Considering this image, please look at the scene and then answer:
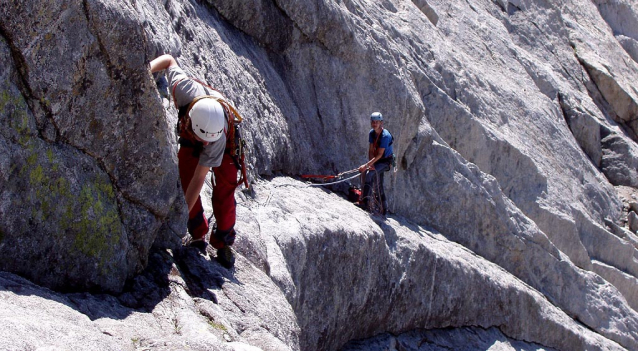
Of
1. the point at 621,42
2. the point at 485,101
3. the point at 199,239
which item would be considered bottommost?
the point at 199,239

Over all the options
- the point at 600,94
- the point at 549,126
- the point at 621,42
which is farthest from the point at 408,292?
the point at 621,42

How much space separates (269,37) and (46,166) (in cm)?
743

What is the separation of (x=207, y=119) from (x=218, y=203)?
100 centimetres

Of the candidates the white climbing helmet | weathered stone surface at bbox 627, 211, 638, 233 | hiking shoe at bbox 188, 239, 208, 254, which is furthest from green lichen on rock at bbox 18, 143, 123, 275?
weathered stone surface at bbox 627, 211, 638, 233

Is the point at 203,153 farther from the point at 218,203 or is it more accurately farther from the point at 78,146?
the point at 78,146

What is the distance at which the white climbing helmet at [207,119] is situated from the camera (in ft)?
20.0

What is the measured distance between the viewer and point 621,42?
86.3ft

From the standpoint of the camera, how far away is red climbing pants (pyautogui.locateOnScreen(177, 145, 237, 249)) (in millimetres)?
6656

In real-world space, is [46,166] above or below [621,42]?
below

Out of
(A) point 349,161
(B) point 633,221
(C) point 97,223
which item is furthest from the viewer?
(B) point 633,221

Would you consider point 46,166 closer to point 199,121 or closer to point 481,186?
point 199,121

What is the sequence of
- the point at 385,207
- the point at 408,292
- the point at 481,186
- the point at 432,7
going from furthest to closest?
the point at 432,7 < the point at 481,186 < the point at 385,207 < the point at 408,292

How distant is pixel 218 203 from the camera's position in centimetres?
677

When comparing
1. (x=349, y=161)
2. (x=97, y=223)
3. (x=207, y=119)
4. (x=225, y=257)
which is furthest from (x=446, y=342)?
(x=97, y=223)
